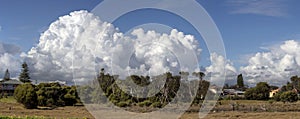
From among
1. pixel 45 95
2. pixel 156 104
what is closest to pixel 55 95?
pixel 45 95

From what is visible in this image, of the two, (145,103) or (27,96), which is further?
(27,96)

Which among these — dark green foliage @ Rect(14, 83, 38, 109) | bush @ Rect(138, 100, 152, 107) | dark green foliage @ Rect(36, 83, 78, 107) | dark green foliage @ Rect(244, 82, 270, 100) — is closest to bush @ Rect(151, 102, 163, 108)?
bush @ Rect(138, 100, 152, 107)

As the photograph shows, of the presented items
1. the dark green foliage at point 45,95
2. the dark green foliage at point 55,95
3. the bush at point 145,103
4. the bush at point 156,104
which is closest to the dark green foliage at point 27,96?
the dark green foliage at point 45,95

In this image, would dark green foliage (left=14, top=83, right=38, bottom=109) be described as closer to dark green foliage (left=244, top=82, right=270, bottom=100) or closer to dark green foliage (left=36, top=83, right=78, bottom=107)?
dark green foliage (left=36, top=83, right=78, bottom=107)

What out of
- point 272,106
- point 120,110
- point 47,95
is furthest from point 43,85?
point 272,106

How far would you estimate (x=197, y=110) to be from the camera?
50688mm

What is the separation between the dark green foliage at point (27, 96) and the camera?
5488 cm

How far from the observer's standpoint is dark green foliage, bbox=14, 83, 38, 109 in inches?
2160

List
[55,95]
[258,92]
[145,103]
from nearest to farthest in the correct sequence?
[145,103], [55,95], [258,92]

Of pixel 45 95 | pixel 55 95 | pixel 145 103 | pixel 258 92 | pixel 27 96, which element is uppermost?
pixel 258 92

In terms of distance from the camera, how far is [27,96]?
55000mm

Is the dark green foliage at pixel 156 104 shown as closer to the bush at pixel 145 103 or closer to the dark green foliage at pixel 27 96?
the bush at pixel 145 103

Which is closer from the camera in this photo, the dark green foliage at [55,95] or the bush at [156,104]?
the bush at [156,104]

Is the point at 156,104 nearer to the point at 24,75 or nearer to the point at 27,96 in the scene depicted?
the point at 27,96
